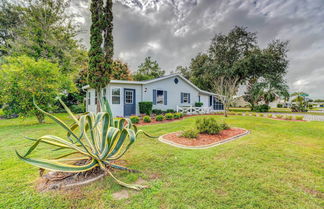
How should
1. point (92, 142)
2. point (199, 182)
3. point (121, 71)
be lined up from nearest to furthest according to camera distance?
point (199, 182), point (92, 142), point (121, 71)

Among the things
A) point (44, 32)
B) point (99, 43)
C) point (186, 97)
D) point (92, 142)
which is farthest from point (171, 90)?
point (44, 32)

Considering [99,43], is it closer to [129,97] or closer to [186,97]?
[129,97]

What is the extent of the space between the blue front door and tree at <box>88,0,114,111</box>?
2.44 meters

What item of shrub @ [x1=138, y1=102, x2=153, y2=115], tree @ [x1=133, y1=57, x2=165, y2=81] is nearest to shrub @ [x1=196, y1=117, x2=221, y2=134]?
shrub @ [x1=138, y1=102, x2=153, y2=115]

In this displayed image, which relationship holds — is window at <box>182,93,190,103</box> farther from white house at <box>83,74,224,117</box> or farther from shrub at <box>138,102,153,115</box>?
shrub at <box>138,102,153,115</box>

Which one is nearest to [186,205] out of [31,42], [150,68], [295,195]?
[295,195]

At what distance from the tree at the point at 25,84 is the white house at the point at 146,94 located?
3.60 meters

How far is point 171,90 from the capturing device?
14445 millimetres

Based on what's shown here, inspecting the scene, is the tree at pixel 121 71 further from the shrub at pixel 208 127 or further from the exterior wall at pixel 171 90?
the shrub at pixel 208 127

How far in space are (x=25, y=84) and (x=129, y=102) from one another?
21.9 ft

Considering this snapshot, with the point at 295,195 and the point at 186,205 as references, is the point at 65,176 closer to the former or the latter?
the point at 186,205

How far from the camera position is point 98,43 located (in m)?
9.37

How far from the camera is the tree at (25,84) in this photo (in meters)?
8.01

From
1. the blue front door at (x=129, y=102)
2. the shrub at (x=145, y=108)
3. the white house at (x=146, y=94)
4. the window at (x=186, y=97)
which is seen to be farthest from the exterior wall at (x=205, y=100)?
the blue front door at (x=129, y=102)
